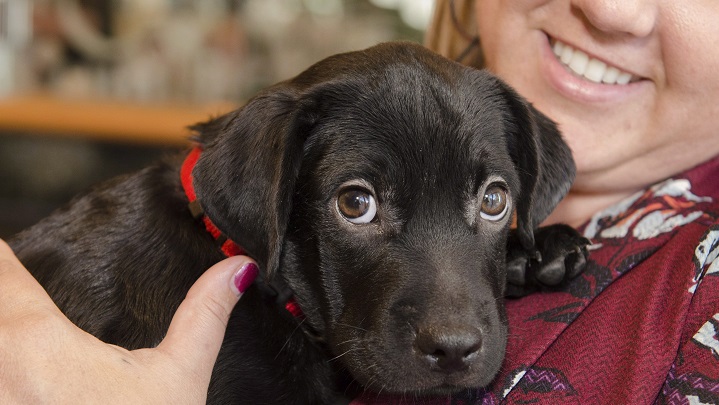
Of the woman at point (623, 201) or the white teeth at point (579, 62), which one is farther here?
the white teeth at point (579, 62)

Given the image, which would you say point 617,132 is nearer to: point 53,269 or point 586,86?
point 586,86

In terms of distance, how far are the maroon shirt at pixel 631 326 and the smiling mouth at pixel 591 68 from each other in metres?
0.39

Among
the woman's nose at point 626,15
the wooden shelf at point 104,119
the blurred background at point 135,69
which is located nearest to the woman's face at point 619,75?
the woman's nose at point 626,15

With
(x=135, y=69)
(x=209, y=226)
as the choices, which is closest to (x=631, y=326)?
(x=209, y=226)

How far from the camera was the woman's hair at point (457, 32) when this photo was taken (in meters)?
2.67

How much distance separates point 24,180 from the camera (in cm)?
623

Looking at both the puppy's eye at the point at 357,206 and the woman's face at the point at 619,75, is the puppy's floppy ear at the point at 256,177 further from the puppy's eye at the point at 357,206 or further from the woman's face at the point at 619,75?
the woman's face at the point at 619,75

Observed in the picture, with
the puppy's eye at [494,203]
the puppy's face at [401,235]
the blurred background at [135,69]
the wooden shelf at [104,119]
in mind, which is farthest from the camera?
the blurred background at [135,69]

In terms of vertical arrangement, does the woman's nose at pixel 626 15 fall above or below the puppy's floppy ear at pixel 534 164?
above

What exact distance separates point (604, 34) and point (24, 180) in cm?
532

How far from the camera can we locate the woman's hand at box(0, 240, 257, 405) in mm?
1412

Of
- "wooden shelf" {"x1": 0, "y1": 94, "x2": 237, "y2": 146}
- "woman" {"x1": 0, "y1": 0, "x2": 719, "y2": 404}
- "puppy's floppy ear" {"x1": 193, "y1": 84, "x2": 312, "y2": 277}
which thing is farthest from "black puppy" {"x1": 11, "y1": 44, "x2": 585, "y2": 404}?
"wooden shelf" {"x1": 0, "y1": 94, "x2": 237, "y2": 146}

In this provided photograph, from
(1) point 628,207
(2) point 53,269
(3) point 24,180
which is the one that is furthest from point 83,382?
(3) point 24,180

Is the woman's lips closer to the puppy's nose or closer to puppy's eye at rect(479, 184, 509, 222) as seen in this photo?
puppy's eye at rect(479, 184, 509, 222)
